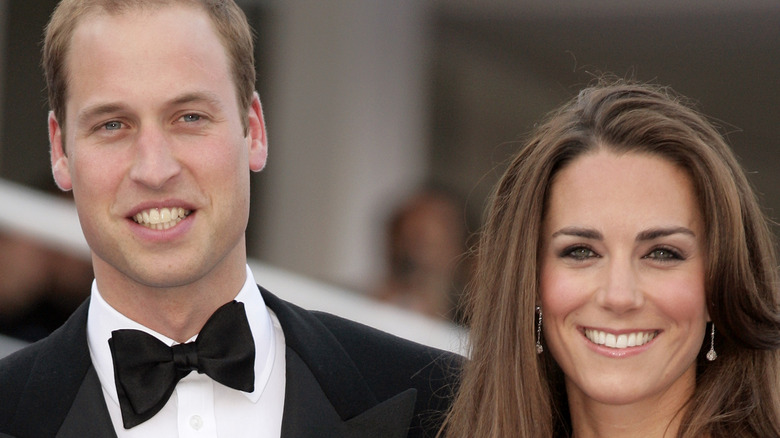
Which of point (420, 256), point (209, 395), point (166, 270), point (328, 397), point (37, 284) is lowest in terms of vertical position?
point (37, 284)

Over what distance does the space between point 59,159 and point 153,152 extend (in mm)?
363

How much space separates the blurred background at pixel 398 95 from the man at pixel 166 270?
2463 millimetres

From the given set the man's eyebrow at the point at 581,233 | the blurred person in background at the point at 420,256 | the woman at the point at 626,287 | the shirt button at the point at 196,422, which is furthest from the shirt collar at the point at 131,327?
the blurred person in background at the point at 420,256

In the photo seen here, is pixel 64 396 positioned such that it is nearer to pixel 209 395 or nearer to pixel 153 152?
pixel 209 395

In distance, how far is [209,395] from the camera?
318 centimetres

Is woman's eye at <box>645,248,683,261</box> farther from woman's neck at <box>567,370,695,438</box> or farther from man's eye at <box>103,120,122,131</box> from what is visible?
man's eye at <box>103,120,122,131</box>

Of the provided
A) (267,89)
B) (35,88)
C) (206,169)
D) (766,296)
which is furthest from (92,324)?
(267,89)

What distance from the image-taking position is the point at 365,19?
8.09 m

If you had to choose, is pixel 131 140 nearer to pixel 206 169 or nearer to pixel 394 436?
pixel 206 169

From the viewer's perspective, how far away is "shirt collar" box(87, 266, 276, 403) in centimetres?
319

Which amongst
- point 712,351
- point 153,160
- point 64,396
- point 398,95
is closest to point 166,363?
point 64,396

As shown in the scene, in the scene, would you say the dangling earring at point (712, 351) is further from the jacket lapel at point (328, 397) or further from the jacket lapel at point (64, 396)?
the jacket lapel at point (64, 396)

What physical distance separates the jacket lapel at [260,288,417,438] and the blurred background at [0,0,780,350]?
8.43ft

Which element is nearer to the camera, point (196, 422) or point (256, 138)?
point (196, 422)
